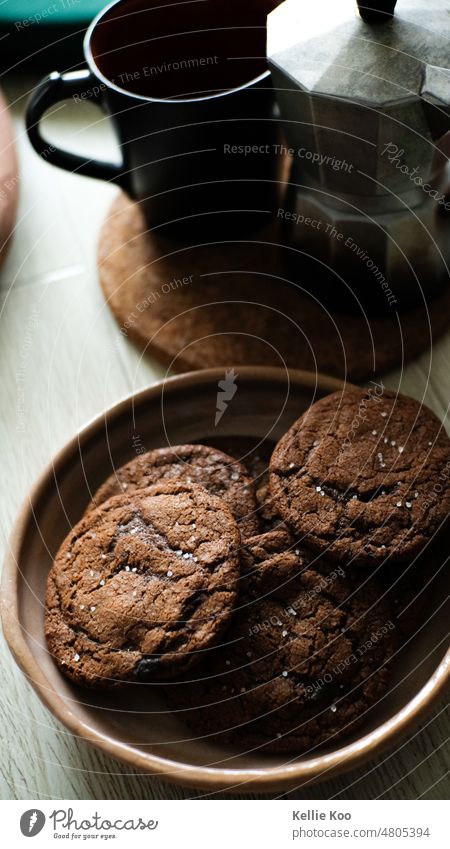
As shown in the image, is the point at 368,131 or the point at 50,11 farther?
the point at 50,11

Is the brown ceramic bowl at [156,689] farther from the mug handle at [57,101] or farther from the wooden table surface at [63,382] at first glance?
the mug handle at [57,101]

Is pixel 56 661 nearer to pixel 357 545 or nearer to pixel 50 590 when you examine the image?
pixel 50 590

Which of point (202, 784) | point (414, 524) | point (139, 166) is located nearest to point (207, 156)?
point (139, 166)

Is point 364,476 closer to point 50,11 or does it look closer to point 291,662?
point 291,662
